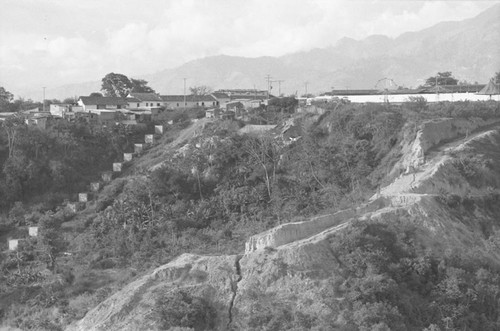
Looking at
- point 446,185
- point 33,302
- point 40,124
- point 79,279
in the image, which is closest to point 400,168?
point 446,185

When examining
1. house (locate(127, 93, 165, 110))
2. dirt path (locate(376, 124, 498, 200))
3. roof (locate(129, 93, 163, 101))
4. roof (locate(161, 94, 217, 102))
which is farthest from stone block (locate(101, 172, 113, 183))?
dirt path (locate(376, 124, 498, 200))

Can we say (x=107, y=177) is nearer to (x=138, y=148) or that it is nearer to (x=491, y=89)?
(x=138, y=148)

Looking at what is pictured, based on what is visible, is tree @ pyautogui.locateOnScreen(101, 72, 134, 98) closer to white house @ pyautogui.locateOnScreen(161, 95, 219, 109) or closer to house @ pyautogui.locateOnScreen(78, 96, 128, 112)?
white house @ pyautogui.locateOnScreen(161, 95, 219, 109)

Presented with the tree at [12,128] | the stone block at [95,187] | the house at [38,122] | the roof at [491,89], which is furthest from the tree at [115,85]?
the roof at [491,89]

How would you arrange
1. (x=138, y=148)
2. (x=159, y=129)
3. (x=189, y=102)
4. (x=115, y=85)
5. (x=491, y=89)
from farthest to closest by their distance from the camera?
1. (x=115, y=85)
2. (x=189, y=102)
3. (x=159, y=129)
4. (x=491, y=89)
5. (x=138, y=148)

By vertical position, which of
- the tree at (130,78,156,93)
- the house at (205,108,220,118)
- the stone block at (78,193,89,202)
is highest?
the tree at (130,78,156,93)

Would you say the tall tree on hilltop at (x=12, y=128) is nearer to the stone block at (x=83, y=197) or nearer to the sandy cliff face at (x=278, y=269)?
the stone block at (x=83, y=197)

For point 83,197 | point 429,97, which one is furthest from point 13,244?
point 429,97
